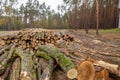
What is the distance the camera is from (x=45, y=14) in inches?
2032

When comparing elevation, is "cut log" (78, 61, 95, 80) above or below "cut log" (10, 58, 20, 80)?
above

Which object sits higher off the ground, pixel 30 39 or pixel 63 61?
pixel 30 39

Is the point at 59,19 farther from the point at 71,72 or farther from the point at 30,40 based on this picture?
the point at 71,72

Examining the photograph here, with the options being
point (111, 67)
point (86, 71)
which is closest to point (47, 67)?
point (86, 71)

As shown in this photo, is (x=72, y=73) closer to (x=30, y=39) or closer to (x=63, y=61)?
(x=63, y=61)

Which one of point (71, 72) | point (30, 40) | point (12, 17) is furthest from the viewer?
point (12, 17)

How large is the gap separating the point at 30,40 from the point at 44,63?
7.87 ft

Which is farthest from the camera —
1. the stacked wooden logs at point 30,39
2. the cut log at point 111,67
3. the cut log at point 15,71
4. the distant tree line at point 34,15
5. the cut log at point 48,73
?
the distant tree line at point 34,15

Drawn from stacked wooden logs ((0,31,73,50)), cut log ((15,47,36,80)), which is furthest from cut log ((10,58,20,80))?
stacked wooden logs ((0,31,73,50))

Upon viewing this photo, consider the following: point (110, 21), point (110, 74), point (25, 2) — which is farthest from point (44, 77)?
point (25, 2)

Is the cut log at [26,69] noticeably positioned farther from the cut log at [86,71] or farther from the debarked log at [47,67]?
the cut log at [86,71]

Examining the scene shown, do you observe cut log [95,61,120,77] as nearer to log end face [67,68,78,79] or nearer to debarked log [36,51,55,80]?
log end face [67,68,78,79]

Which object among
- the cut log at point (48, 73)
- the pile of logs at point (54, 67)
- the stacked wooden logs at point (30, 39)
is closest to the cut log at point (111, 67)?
the pile of logs at point (54, 67)

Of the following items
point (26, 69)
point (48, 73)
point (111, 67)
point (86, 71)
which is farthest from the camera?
point (26, 69)
